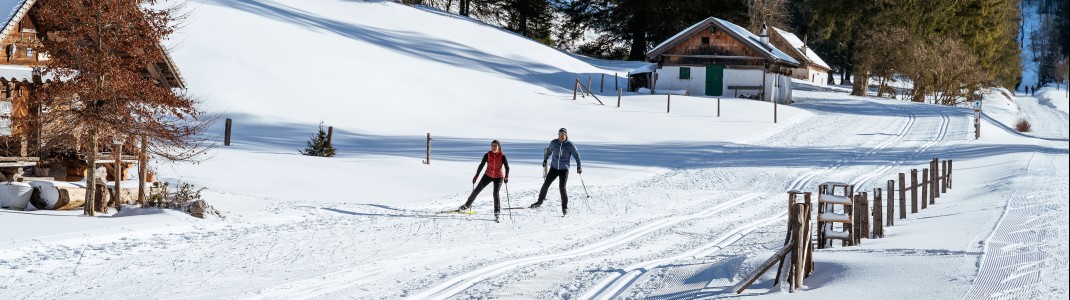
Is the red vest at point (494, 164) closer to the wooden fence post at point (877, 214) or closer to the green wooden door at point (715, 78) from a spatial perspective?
the wooden fence post at point (877, 214)

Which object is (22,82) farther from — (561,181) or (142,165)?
(561,181)

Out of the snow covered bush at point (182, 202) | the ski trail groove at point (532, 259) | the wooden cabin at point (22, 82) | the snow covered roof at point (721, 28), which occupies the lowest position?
the ski trail groove at point (532, 259)

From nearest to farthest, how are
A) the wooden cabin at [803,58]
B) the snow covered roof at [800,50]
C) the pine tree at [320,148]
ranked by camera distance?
the pine tree at [320,148], the wooden cabin at [803,58], the snow covered roof at [800,50]

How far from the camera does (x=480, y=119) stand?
39.2m

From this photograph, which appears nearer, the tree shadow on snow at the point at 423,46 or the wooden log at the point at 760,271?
the wooden log at the point at 760,271

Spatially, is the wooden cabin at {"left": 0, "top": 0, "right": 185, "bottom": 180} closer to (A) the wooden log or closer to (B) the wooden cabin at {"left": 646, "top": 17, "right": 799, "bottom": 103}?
(A) the wooden log

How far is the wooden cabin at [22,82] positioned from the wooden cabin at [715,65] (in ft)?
127

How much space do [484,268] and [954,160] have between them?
21.8 metres

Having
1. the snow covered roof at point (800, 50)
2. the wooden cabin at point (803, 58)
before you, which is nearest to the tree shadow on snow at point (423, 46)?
the wooden cabin at point (803, 58)

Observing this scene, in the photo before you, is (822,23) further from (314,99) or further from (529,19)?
(314,99)

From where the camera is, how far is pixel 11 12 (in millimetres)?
17047

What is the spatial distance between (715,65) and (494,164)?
3906cm

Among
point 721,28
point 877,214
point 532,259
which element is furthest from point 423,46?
point 532,259

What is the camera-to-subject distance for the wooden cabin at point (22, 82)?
1714cm
